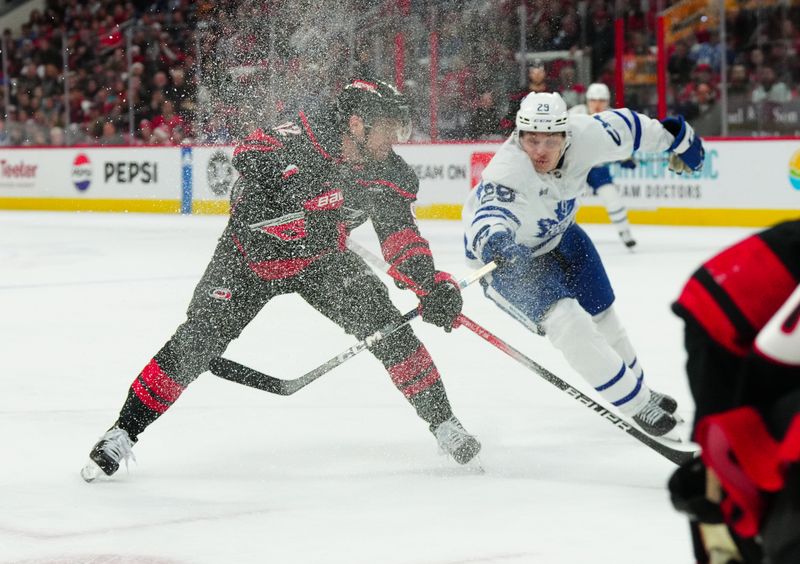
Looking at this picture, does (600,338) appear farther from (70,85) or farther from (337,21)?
(70,85)

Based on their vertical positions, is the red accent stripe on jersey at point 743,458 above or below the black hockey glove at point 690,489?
above

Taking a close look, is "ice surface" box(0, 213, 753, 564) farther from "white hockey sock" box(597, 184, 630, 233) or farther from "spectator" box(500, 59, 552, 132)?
"spectator" box(500, 59, 552, 132)

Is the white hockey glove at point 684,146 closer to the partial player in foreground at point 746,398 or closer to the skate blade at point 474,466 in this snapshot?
the skate blade at point 474,466

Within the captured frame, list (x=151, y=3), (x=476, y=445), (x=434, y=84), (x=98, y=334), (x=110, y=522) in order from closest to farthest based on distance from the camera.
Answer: (x=110, y=522), (x=476, y=445), (x=98, y=334), (x=434, y=84), (x=151, y=3)

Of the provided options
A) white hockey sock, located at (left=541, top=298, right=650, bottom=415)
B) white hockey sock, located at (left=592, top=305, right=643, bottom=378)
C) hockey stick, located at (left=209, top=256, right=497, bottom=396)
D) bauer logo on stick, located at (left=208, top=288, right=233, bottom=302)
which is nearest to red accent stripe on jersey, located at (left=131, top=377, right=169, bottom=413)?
hockey stick, located at (left=209, top=256, right=497, bottom=396)

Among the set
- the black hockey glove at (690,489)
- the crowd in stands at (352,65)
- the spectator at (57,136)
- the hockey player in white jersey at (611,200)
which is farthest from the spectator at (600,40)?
the black hockey glove at (690,489)

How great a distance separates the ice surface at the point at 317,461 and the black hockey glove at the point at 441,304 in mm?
359

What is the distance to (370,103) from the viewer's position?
284cm

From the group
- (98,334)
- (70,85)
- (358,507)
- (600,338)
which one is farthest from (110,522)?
(70,85)

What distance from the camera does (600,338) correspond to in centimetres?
300

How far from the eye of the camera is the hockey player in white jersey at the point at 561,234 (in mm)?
3014

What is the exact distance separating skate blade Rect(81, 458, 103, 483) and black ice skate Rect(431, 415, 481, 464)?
760 mm

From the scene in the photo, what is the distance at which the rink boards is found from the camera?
29.5 feet

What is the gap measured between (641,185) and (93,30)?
6.76m
